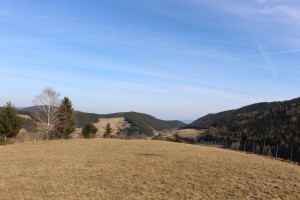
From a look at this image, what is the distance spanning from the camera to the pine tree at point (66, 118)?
251ft

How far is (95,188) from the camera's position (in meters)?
23.4

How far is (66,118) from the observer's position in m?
77.1

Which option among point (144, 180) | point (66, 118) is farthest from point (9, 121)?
point (144, 180)

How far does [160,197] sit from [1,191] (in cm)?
1044

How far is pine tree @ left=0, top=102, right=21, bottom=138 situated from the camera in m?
61.1

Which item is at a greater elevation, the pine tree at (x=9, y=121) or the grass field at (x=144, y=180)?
the pine tree at (x=9, y=121)

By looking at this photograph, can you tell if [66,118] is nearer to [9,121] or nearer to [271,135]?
[9,121]

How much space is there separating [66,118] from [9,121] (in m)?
16.7

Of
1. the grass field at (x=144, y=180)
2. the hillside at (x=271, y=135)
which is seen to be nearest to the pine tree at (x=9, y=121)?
the grass field at (x=144, y=180)

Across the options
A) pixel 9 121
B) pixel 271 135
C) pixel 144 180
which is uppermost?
pixel 271 135

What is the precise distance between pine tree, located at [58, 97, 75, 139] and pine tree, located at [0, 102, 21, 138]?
13869mm

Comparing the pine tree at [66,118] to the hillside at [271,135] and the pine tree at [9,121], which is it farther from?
the hillside at [271,135]

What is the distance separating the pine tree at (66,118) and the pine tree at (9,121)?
13869mm

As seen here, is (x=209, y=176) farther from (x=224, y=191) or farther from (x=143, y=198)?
(x=143, y=198)
